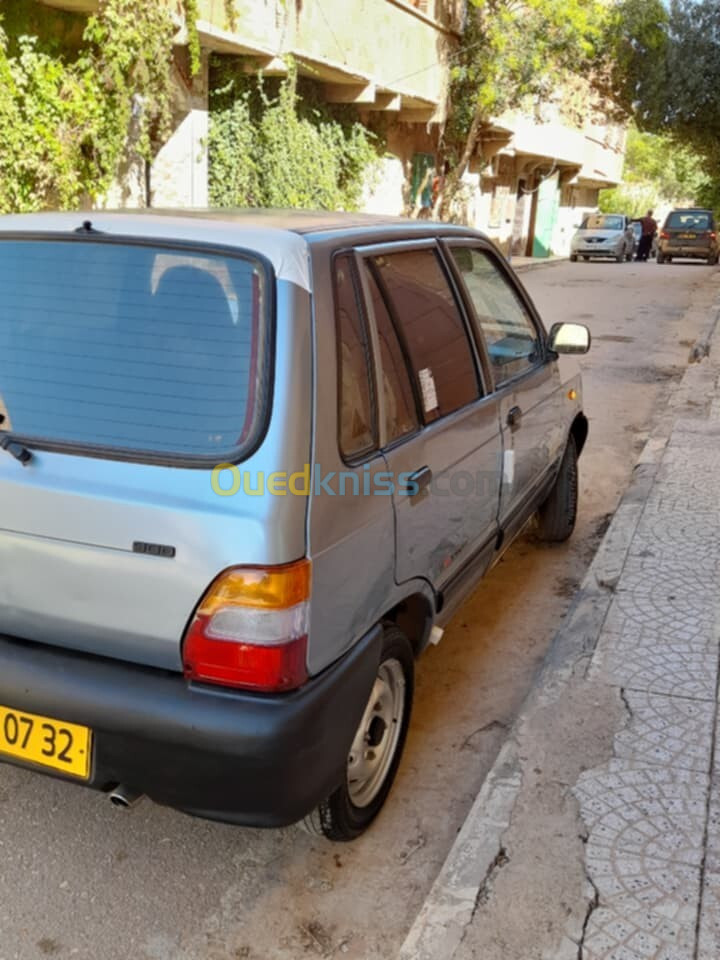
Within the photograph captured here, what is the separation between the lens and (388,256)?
274 centimetres

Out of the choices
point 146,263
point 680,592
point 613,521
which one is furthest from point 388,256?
point 613,521

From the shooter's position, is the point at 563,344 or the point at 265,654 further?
the point at 563,344

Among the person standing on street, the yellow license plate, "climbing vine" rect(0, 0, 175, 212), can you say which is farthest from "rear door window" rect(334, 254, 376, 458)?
the person standing on street

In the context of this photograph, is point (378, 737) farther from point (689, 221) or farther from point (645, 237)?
point (645, 237)

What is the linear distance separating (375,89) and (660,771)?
45.3 feet

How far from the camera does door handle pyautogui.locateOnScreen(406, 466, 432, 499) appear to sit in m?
2.64

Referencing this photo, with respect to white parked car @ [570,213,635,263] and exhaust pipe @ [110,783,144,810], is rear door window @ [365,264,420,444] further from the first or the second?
white parked car @ [570,213,635,263]

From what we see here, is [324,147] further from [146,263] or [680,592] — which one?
[146,263]

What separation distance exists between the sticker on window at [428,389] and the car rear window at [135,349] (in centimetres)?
78

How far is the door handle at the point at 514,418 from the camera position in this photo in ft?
11.6

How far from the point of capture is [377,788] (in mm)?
2775

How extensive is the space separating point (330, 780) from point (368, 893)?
1.46ft

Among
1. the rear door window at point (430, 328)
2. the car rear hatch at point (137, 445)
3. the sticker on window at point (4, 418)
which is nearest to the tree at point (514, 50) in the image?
the rear door window at point (430, 328)

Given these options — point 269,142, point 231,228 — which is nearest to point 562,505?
point 231,228
